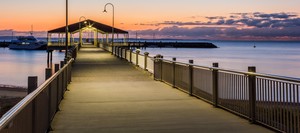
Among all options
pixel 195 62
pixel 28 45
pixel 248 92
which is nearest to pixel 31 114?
pixel 248 92

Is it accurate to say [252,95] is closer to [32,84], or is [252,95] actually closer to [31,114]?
[32,84]

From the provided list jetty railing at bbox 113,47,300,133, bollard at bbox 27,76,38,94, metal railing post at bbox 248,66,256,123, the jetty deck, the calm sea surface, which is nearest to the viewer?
bollard at bbox 27,76,38,94

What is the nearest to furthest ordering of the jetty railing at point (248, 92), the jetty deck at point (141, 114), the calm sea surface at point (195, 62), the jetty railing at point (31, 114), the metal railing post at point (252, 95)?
the jetty railing at point (31, 114) < the jetty railing at point (248, 92) < the jetty deck at point (141, 114) < the metal railing post at point (252, 95) < the calm sea surface at point (195, 62)

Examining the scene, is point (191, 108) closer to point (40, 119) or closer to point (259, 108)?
point (259, 108)

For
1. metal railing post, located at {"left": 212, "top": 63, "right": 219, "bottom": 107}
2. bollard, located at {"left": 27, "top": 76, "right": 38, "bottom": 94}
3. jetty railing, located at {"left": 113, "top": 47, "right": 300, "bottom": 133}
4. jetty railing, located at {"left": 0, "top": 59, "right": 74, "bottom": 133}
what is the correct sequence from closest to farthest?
jetty railing, located at {"left": 0, "top": 59, "right": 74, "bottom": 133} → bollard, located at {"left": 27, "top": 76, "right": 38, "bottom": 94} → jetty railing, located at {"left": 113, "top": 47, "right": 300, "bottom": 133} → metal railing post, located at {"left": 212, "top": 63, "right": 219, "bottom": 107}

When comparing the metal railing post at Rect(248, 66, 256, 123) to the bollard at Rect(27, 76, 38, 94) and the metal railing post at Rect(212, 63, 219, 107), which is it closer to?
the metal railing post at Rect(212, 63, 219, 107)

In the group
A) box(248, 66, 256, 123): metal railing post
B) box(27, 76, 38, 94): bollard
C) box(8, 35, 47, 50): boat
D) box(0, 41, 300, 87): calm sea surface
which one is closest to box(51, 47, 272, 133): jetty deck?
box(248, 66, 256, 123): metal railing post

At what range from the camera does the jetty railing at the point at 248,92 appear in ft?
24.6

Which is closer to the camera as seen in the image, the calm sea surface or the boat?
the calm sea surface

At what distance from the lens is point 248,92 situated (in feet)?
29.4

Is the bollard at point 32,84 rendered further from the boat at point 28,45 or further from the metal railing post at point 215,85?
the boat at point 28,45

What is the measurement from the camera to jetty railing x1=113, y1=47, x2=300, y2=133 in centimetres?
749

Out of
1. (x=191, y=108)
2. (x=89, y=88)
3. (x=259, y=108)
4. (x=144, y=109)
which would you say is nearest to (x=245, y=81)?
(x=259, y=108)

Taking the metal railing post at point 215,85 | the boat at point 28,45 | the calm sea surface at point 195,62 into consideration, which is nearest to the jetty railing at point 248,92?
the metal railing post at point 215,85
